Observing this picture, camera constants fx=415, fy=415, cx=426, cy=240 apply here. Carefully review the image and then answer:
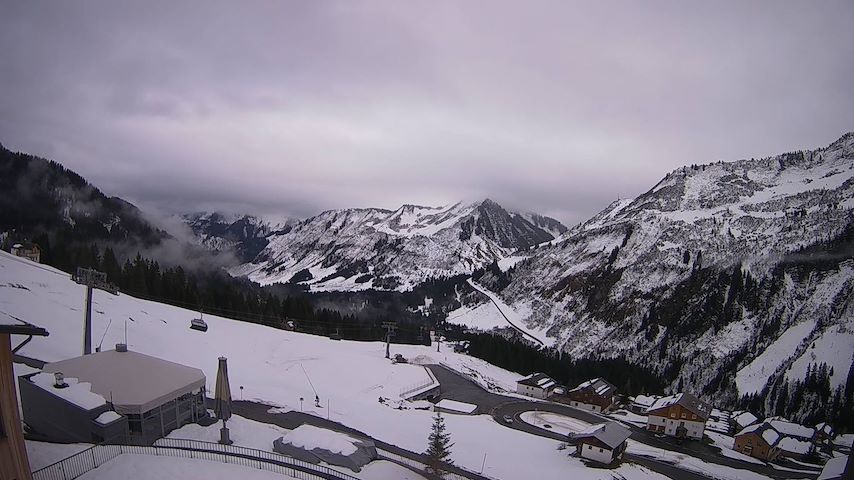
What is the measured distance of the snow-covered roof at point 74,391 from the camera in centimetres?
1981

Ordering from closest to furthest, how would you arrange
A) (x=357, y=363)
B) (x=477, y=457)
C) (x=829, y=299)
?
1. (x=477, y=457)
2. (x=357, y=363)
3. (x=829, y=299)

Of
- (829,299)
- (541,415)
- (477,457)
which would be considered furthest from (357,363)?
(829,299)

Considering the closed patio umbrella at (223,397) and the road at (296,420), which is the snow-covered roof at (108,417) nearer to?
the closed patio umbrella at (223,397)

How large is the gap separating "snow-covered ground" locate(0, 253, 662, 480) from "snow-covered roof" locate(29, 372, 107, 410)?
25.0 feet

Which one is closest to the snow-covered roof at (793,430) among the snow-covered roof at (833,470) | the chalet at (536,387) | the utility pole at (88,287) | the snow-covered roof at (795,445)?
the snow-covered roof at (795,445)

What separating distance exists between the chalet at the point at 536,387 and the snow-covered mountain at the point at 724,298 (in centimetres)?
Answer: 7855

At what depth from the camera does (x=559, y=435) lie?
141 ft

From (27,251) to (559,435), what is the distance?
88919mm

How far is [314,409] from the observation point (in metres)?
34.7

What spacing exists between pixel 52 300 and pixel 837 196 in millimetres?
258509

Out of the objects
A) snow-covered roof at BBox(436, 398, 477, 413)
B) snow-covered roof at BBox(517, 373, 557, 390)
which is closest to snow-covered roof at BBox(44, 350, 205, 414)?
snow-covered roof at BBox(436, 398, 477, 413)

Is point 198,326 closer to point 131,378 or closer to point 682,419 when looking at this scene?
point 131,378

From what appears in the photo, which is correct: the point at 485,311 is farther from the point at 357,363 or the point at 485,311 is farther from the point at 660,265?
the point at 357,363

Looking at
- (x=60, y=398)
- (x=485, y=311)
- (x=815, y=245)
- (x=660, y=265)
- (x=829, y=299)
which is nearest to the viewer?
(x=60, y=398)
